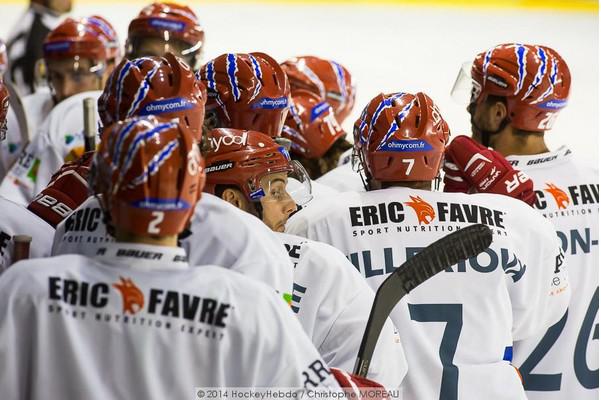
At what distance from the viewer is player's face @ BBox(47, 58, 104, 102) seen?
514 cm

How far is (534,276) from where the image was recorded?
→ 331 cm

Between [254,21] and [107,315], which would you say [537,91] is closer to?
[107,315]

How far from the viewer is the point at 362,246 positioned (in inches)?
124

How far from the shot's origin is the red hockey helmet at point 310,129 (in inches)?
170

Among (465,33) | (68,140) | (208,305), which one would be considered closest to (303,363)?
(208,305)

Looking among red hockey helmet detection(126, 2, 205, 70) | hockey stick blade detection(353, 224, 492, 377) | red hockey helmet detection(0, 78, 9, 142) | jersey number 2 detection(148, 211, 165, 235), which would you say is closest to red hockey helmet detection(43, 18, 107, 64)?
red hockey helmet detection(126, 2, 205, 70)

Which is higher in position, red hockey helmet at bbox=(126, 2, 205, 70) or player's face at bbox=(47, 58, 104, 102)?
red hockey helmet at bbox=(126, 2, 205, 70)

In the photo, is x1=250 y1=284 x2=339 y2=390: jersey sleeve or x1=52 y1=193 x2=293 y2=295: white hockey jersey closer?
x1=250 y1=284 x2=339 y2=390: jersey sleeve

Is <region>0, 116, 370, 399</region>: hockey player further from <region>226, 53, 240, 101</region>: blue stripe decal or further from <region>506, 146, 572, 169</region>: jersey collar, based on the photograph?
<region>506, 146, 572, 169</region>: jersey collar

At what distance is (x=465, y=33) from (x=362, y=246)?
1010 centimetres

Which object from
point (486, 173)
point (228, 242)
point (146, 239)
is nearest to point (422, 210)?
point (486, 173)

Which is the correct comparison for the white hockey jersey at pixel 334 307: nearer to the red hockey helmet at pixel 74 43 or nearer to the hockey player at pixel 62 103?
the hockey player at pixel 62 103

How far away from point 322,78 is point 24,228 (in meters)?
2.10

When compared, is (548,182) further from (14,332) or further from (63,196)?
(14,332)
